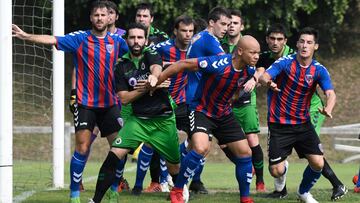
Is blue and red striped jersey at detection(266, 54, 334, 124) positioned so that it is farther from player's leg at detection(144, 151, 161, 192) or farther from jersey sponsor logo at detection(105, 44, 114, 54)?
player's leg at detection(144, 151, 161, 192)

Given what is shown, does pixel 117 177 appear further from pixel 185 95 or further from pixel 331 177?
pixel 331 177

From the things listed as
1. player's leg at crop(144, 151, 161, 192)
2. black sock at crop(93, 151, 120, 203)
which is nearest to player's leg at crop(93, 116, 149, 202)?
black sock at crop(93, 151, 120, 203)

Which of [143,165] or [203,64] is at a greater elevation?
[203,64]

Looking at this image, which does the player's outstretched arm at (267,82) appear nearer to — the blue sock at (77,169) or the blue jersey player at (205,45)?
the blue jersey player at (205,45)

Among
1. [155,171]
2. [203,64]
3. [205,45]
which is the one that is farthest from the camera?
[155,171]

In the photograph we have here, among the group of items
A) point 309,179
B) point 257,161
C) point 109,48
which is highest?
point 109,48

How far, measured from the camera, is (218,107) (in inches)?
376

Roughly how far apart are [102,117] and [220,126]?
141cm

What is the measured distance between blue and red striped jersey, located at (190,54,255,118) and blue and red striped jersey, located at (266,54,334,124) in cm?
76

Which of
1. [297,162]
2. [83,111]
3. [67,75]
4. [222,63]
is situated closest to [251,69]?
[222,63]

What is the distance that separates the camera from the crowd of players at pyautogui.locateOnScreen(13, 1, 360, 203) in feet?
30.3

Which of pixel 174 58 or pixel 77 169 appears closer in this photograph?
pixel 77 169

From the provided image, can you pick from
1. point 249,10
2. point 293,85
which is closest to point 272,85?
point 293,85

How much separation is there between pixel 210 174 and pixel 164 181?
16.3ft
